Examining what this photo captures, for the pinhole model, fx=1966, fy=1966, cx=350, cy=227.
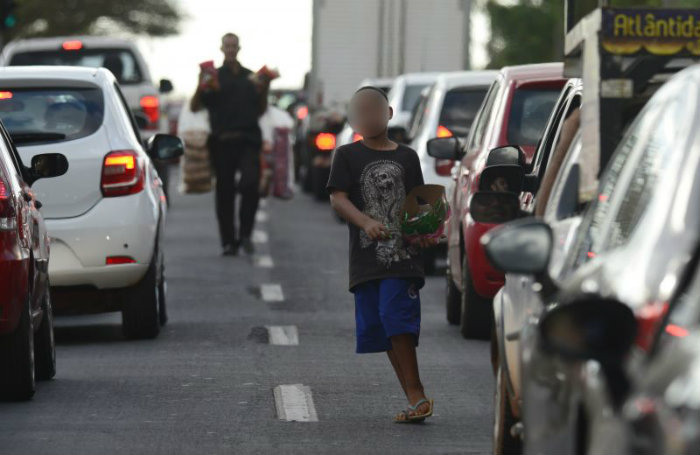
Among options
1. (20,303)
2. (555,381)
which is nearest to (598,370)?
(555,381)

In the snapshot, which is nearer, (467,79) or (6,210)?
(6,210)

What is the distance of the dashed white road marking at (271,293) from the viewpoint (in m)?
14.8

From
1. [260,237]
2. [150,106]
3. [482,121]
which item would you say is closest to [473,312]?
[482,121]

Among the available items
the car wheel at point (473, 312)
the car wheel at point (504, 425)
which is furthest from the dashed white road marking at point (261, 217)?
the car wheel at point (504, 425)

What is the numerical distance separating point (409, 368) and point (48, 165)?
2.79 metres

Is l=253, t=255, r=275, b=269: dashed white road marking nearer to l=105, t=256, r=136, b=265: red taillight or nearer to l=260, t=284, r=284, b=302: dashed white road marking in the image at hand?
l=260, t=284, r=284, b=302: dashed white road marking

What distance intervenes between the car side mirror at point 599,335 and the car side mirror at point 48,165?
6.81 meters

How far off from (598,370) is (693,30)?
8.19 feet

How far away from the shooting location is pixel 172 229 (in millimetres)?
23906

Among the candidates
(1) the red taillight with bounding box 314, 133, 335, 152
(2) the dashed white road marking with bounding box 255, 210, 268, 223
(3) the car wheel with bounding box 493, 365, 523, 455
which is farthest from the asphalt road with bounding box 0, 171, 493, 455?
(1) the red taillight with bounding box 314, 133, 335, 152

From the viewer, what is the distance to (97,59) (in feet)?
81.5

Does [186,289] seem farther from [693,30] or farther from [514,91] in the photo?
[693,30]

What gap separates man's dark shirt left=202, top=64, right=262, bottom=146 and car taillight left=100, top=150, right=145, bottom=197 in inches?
264

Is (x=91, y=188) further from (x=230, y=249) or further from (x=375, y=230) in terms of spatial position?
(x=230, y=249)
